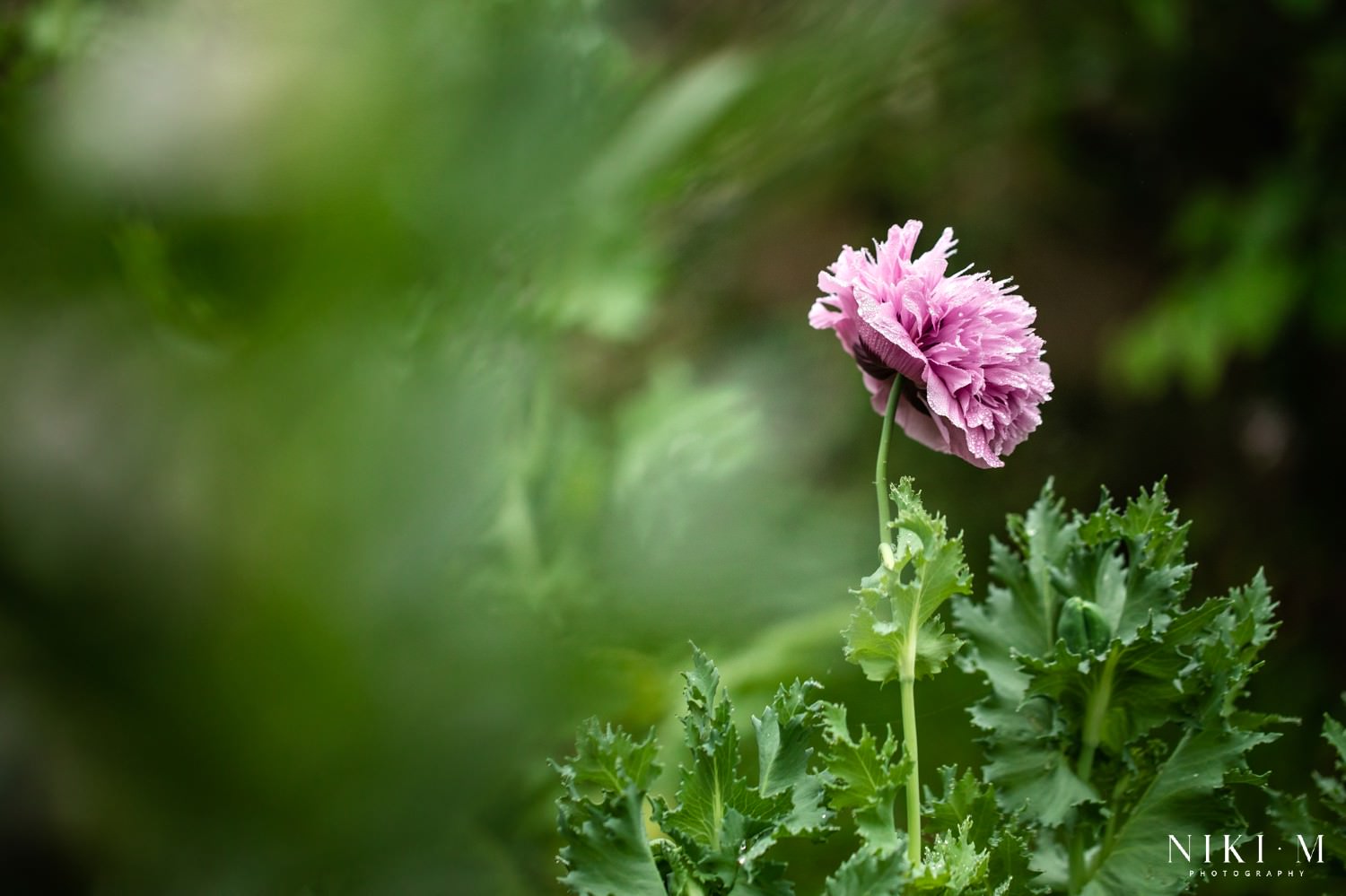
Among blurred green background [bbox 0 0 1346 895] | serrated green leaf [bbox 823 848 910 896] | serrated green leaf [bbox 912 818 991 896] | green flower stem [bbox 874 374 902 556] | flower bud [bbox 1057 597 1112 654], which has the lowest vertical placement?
serrated green leaf [bbox 823 848 910 896]

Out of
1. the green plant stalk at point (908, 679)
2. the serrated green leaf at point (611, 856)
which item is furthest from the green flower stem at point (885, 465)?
the serrated green leaf at point (611, 856)

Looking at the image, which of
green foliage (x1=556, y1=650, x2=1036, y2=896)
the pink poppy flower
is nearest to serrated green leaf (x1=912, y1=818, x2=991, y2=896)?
green foliage (x1=556, y1=650, x2=1036, y2=896)

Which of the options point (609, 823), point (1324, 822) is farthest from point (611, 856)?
point (1324, 822)

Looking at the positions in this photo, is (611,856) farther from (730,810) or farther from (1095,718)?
(1095,718)

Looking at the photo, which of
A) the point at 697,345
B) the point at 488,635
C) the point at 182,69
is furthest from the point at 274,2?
the point at 697,345

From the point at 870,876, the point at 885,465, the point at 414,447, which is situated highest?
the point at 414,447

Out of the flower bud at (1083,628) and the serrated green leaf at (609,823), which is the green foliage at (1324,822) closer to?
the flower bud at (1083,628)

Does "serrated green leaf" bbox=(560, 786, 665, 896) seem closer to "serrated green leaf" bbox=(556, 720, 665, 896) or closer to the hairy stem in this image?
"serrated green leaf" bbox=(556, 720, 665, 896)
